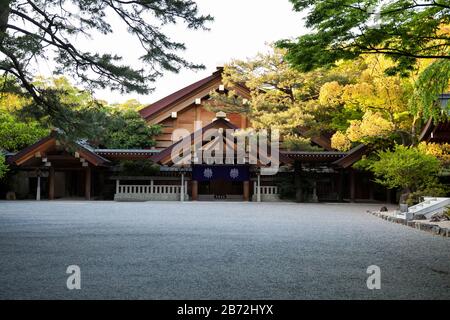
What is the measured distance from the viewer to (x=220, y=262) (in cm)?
548

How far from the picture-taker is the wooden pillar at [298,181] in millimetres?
21594

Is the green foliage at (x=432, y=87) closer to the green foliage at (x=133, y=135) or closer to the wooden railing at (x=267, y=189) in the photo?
the wooden railing at (x=267, y=189)

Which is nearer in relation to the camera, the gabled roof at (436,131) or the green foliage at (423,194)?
the gabled roof at (436,131)

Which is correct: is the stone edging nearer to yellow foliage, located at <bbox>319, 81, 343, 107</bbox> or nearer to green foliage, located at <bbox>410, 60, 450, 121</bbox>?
green foliage, located at <bbox>410, 60, 450, 121</bbox>

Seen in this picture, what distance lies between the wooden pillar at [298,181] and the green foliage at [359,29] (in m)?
15.0

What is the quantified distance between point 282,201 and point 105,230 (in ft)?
46.5

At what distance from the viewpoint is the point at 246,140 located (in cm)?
2162

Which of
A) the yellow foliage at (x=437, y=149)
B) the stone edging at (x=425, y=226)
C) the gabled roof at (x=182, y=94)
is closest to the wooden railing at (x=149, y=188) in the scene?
the gabled roof at (x=182, y=94)

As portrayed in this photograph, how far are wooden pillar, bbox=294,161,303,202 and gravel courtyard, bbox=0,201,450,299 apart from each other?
1193cm

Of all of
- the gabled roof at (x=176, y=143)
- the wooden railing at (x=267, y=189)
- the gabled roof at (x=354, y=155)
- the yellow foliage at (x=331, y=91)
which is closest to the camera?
the yellow foliage at (x=331, y=91)

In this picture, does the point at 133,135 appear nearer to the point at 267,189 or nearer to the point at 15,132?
the point at 15,132

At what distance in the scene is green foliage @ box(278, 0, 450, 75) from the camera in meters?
6.33

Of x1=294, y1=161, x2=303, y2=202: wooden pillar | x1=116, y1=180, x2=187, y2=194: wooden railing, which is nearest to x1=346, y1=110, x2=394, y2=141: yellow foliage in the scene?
x1=294, y1=161, x2=303, y2=202: wooden pillar
